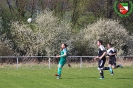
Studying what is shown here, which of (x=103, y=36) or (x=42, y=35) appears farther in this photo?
(x=103, y=36)

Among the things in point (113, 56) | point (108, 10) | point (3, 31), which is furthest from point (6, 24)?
point (113, 56)

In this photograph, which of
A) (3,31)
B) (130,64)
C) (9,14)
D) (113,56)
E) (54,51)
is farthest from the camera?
(9,14)

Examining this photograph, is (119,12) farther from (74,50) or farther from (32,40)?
(32,40)

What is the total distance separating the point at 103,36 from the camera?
44406 mm

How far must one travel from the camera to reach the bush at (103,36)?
43.6 m

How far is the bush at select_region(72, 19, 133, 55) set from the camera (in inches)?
1715

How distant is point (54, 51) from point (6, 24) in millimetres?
7682

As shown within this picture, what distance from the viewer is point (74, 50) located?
4294 centimetres

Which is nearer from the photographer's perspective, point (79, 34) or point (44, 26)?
point (44, 26)

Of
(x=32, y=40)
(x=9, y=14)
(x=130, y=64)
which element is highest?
(x=9, y=14)

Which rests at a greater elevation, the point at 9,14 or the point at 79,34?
the point at 9,14

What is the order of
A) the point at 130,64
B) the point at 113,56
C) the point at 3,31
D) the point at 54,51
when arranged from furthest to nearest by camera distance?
the point at 3,31 → the point at 54,51 → the point at 130,64 → the point at 113,56

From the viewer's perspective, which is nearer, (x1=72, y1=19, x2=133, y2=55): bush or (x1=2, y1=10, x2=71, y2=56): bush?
(x1=2, y1=10, x2=71, y2=56): bush

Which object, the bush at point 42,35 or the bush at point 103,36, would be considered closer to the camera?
the bush at point 42,35
